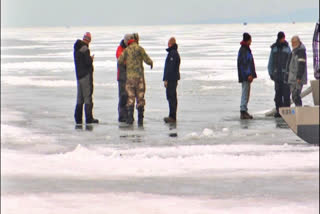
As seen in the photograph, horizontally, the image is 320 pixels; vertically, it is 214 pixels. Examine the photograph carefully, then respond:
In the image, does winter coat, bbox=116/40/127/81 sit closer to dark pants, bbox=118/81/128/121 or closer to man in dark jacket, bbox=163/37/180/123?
dark pants, bbox=118/81/128/121

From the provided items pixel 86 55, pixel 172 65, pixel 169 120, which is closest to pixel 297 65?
pixel 172 65

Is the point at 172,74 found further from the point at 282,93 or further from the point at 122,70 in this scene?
the point at 282,93

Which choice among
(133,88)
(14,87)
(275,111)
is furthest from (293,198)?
(14,87)

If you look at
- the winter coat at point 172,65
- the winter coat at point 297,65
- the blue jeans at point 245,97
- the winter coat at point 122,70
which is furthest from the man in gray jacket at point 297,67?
the winter coat at point 122,70

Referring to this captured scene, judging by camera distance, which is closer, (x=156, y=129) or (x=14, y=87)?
(x=156, y=129)

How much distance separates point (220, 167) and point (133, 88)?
4416 millimetres

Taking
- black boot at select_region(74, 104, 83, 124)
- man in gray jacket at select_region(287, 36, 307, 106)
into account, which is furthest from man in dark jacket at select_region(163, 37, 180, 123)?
man in gray jacket at select_region(287, 36, 307, 106)

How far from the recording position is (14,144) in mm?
11523

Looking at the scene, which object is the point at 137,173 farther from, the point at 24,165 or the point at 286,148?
the point at 286,148

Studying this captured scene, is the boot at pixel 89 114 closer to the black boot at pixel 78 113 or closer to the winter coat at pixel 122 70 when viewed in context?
the black boot at pixel 78 113

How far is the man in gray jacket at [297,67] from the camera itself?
13195mm

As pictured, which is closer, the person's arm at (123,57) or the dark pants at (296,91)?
the dark pants at (296,91)

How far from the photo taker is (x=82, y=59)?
1373cm

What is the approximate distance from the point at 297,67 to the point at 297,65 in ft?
0.11
